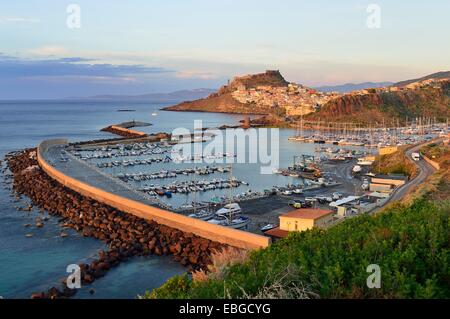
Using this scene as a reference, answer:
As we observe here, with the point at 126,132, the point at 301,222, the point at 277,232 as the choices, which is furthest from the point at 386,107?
the point at 277,232

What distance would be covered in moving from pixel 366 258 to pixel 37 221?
47.0 feet

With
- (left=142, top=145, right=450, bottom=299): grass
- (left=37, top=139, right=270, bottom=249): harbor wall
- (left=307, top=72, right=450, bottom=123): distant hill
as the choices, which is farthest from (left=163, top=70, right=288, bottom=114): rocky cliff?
(left=142, top=145, right=450, bottom=299): grass

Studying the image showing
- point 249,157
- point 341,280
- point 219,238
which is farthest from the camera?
point 249,157

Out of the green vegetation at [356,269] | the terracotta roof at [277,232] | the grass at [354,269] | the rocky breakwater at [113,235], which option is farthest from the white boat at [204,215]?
the green vegetation at [356,269]

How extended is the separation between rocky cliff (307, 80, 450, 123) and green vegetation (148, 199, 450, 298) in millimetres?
58093

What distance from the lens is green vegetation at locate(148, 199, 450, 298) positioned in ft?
12.3

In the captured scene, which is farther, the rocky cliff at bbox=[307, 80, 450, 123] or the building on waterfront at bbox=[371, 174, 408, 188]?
the rocky cliff at bbox=[307, 80, 450, 123]

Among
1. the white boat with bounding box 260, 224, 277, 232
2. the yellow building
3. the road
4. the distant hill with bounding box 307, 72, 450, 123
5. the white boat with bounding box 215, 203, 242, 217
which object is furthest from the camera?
the distant hill with bounding box 307, 72, 450, 123

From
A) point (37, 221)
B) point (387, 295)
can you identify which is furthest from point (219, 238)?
point (387, 295)

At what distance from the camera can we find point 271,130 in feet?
189

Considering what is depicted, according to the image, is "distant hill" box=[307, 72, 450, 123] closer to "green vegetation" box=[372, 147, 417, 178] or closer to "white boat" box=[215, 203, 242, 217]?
"green vegetation" box=[372, 147, 417, 178]

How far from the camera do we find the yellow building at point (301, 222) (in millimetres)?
12875
